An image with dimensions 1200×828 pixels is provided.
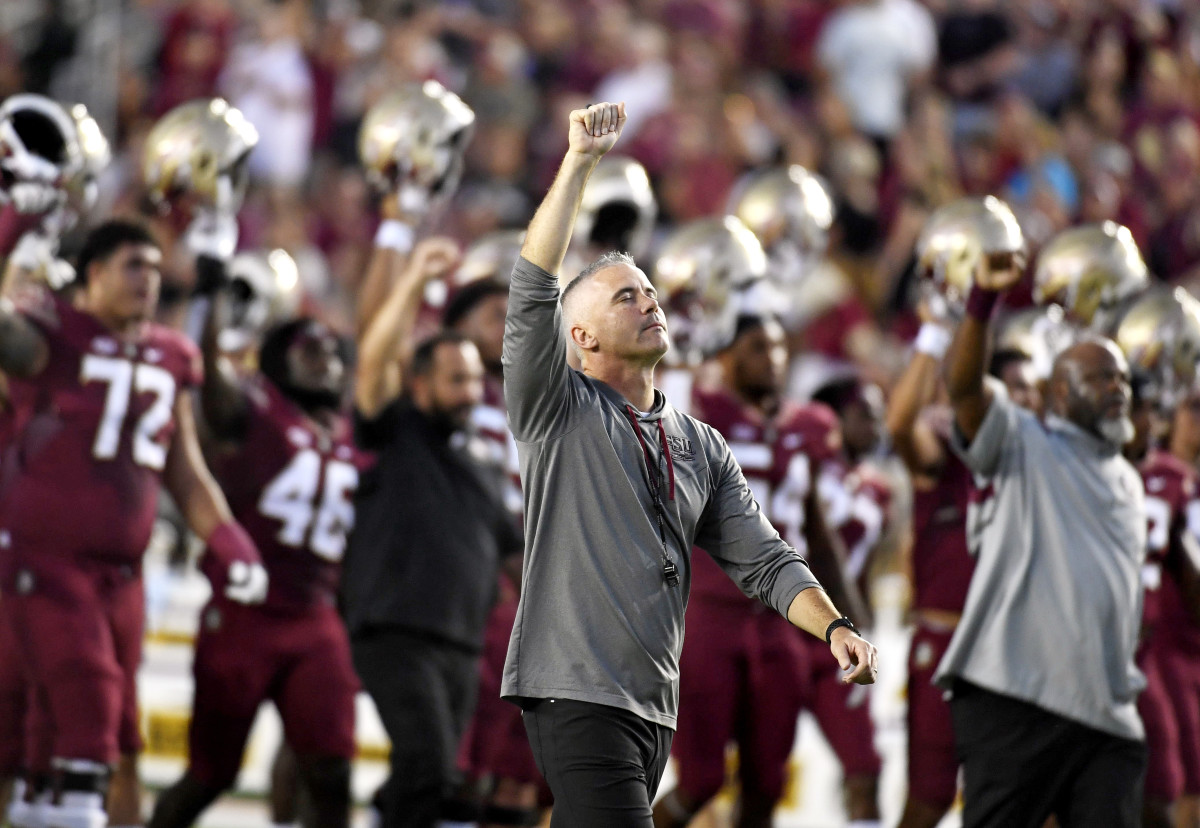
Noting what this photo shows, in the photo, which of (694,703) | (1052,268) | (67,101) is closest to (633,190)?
(1052,268)

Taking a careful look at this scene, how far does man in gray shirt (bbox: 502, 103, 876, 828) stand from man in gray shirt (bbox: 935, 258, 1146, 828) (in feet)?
5.00

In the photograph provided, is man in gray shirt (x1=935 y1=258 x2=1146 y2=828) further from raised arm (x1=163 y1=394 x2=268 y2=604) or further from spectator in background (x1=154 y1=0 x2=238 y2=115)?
spectator in background (x1=154 y1=0 x2=238 y2=115)

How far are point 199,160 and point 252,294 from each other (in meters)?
1.31

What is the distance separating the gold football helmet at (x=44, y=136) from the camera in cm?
646

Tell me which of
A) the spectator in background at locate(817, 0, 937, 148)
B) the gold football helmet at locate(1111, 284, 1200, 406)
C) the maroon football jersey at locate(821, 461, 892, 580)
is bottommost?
the maroon football jersey at locate(821, 461, 892, 580)

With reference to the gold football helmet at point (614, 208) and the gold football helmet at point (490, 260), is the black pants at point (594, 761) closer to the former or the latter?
the gold football helmet at point (614, 208)

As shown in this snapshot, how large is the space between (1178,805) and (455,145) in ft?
12.9

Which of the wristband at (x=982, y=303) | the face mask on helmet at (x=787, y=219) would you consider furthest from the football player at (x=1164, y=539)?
the wristband at (x=982, y=303)

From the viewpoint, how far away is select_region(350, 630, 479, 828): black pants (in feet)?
20.9

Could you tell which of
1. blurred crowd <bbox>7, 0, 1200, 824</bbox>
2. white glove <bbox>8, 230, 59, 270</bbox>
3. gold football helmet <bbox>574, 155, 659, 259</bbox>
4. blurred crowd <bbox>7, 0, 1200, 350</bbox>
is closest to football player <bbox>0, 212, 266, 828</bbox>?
white glove <bbox>8, 230, 59, 270</bbox>

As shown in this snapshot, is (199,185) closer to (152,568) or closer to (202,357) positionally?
(202,357)

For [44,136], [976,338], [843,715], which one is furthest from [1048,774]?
[44,136]

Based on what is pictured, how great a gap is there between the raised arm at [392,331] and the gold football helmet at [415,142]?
50 cm

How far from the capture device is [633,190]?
8094 mm
